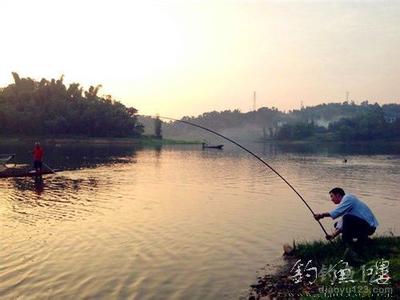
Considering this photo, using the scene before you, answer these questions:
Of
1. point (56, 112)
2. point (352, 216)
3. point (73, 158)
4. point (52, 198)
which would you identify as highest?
point (56, 112)

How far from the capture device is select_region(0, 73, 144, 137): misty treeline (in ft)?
442

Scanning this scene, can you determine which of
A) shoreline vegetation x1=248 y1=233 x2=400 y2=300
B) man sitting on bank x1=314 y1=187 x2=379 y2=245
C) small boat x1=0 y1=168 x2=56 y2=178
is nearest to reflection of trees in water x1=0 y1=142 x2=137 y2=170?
small boat x1=0 y1=168 x2=56 y2=178

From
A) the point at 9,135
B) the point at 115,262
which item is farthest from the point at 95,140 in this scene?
the point at 115,262

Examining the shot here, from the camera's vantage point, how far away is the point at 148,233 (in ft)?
67.0

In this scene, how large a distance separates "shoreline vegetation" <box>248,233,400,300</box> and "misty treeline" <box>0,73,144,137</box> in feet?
434

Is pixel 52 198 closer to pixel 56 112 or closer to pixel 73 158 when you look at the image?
pixel 73 158

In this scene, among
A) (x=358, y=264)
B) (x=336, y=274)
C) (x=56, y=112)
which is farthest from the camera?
(x=56, y=112)

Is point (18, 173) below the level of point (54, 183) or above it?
above

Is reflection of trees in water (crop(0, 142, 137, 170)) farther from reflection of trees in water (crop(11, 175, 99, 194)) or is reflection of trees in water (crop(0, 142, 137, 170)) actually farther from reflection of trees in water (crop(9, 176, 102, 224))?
reflection of trees in water (crop(9, 176, 102, 224))

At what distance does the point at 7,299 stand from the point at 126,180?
31302 millimetres

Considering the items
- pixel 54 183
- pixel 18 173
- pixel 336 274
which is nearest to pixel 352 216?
pixel 336 274

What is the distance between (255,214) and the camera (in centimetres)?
2633

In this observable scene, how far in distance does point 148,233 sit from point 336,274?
10.3 meters

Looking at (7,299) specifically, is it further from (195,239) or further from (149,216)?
(149,216)
